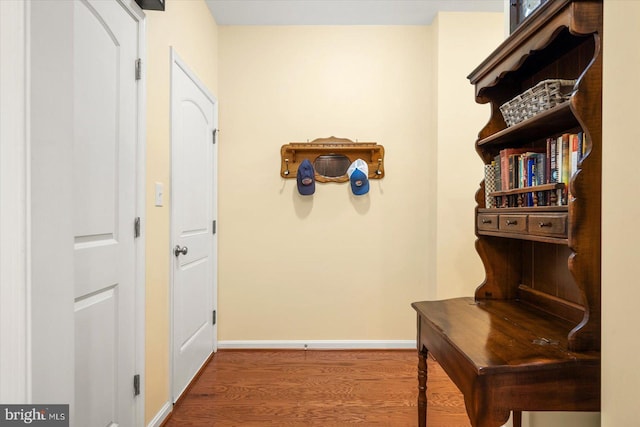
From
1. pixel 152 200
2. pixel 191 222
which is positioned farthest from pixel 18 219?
pixel 191 222

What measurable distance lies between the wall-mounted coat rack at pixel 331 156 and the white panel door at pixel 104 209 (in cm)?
149

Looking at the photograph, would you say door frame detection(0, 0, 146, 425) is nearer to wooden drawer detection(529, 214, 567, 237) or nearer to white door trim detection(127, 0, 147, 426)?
white door trim detection(127, 0, 147, 426)

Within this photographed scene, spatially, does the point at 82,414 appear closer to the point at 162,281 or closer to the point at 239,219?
the point at 162,281

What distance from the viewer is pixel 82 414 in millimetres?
1341

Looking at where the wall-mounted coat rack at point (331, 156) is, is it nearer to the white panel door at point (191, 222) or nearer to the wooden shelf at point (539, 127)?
the white panel door at point (191, 222)

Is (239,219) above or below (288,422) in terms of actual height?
above

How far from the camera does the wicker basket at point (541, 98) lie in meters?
1.30

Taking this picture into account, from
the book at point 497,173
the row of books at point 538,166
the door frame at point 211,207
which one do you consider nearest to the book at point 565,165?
the row of books at point 538,166

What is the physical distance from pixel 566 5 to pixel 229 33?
2.61 meters

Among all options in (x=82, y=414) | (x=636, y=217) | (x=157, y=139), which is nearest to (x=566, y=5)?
(x=636, y=217)

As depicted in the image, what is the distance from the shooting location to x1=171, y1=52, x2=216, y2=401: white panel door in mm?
2197

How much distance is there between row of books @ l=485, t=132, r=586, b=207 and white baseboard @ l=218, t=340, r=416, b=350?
1743 mm

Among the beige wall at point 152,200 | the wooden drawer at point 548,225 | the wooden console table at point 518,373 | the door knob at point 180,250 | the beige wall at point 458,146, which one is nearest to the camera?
the wooden console table at point 518,373

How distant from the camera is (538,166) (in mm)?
1433
